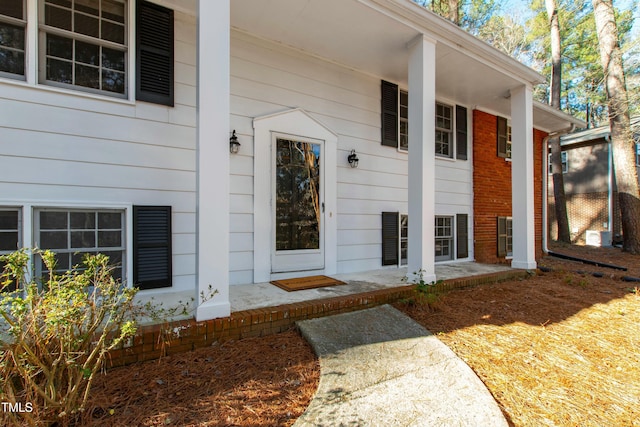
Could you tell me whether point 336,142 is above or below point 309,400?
above

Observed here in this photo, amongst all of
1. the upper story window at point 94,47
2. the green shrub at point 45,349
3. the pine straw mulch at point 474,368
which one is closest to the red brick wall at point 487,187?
the pine straw mulch at point 474,368

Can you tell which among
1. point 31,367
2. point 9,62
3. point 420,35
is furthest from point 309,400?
point 420,35

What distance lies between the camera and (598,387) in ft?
6.93

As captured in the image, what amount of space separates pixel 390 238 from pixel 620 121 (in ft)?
27.1

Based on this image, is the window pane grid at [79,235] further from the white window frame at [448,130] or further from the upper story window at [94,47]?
the white window frame at [448,130]

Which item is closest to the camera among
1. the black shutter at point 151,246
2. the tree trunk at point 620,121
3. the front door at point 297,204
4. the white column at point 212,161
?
the white column at point 212,161

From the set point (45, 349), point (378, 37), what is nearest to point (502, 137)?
point (378, 37)

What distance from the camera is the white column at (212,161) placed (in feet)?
8.05

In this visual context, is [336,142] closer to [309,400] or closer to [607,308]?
[309,400]

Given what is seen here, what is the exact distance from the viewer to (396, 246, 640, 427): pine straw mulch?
1902 mm

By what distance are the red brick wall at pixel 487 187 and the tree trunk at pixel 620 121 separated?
421 centimetres

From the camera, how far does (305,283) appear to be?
3.77 m

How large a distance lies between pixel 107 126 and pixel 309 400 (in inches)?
123

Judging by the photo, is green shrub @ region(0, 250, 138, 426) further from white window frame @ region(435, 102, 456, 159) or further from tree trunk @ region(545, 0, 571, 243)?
tree trunk @ region(545, 0, 571, 243)
